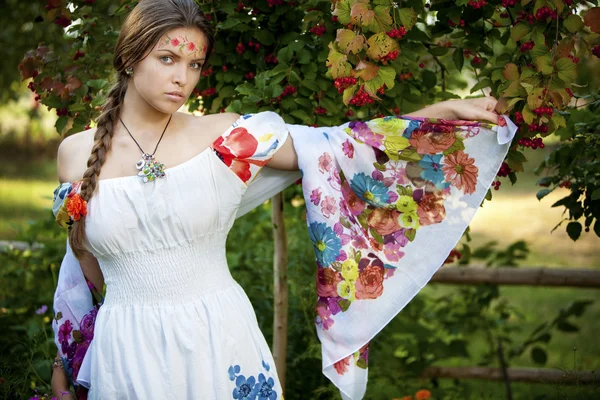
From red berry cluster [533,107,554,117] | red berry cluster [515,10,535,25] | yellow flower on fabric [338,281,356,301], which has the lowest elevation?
yellow flower on fabric [338,281,356,301]

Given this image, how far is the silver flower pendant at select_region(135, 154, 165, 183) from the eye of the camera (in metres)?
1.86

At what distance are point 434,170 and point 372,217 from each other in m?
0.24

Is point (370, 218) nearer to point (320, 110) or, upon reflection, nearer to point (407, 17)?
point (320, 110)

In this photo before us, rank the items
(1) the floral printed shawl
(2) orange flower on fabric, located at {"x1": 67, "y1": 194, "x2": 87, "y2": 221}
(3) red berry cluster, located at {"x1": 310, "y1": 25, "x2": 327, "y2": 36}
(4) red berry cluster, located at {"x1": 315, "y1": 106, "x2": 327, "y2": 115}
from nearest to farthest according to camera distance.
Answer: (2) orange flower on fabric, located at {"x1": 67, "y1": 194, "x2": 87, "y2": 221} < (1) the floral printed shawl < (3) red berry cluster, located at {"x1": 310, "y1": 25, "x2": 327, "y2": 36} < (4) red berry cluster, located at {"x1": 315, "y1": 106, "x2": 327, "y2": 115}

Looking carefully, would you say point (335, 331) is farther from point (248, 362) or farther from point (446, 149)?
point (446, 149)

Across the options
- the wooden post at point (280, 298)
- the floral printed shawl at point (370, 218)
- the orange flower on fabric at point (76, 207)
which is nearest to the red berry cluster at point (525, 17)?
the floral printed shawl at point (370, 218)

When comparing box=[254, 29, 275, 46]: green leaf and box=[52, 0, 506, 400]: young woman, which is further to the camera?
box=[254, 29, 275, 46]: green leaf

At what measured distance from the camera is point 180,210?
184cm

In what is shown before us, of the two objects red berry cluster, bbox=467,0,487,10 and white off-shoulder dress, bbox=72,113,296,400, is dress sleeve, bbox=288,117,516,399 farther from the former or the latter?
red berry cluster, bbox=467,0,487,10

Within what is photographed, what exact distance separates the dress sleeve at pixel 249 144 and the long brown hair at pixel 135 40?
24cm

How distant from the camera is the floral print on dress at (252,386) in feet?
6.22

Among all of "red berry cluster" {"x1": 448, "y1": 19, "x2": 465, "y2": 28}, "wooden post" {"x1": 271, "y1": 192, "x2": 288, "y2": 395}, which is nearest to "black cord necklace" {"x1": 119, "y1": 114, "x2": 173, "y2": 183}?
"wooden post" {"x1": 271, "y1": 192, "x2": 288, "y2": 395}

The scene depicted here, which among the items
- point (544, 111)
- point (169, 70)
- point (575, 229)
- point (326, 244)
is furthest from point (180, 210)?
point (575, 229)

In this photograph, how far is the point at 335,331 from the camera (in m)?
2.07
